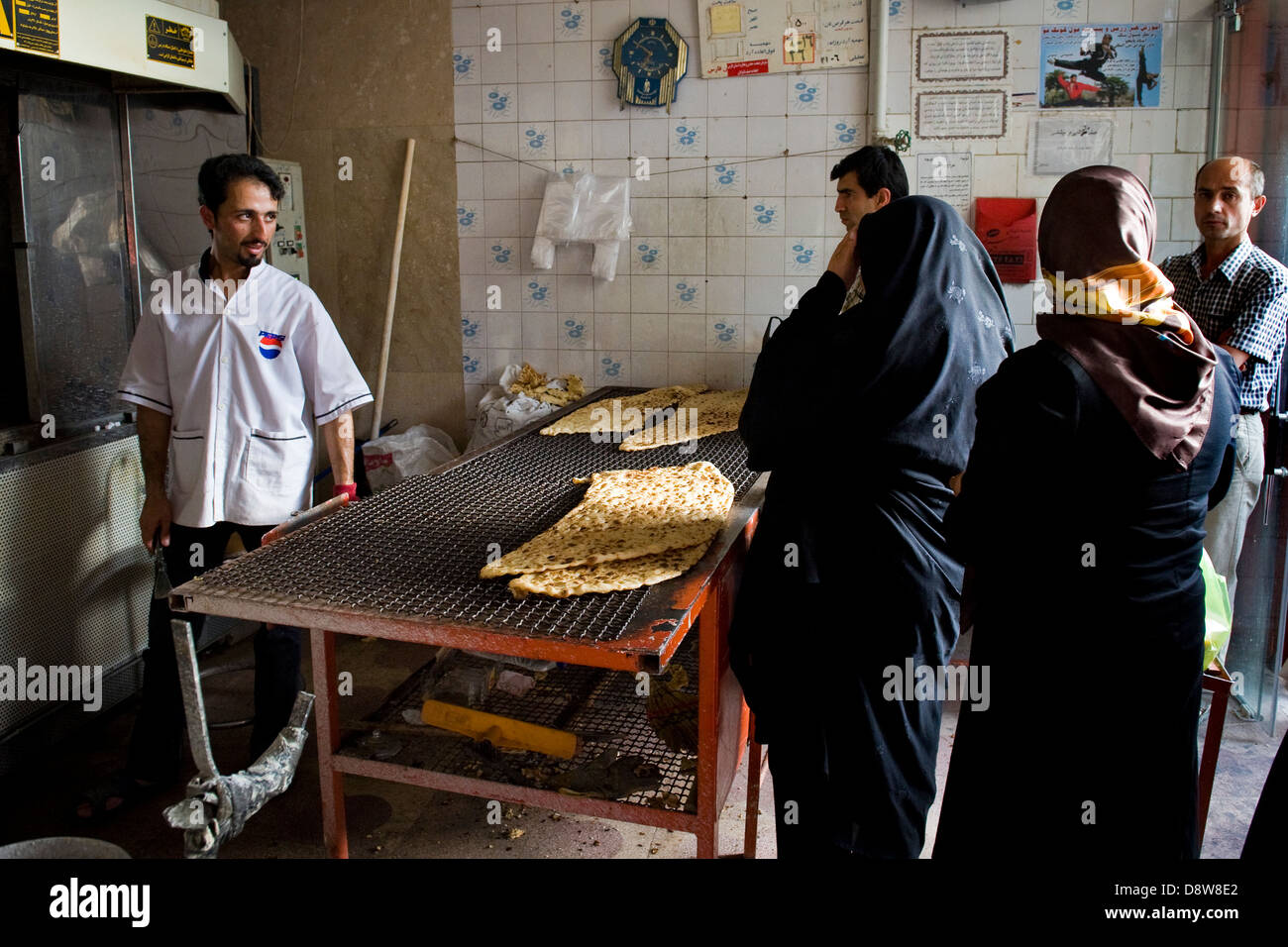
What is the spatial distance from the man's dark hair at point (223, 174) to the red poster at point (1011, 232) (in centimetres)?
286

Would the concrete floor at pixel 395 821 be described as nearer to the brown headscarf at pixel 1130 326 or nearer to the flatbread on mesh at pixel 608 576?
the flatbread on mesh at pixel 608 576

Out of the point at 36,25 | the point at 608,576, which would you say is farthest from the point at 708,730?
the point at 36,25

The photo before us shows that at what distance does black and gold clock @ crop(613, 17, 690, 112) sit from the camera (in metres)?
4.20

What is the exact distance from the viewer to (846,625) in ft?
6.02

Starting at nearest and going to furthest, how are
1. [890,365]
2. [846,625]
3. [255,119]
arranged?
[890,365]
[846,625]
[255,119]

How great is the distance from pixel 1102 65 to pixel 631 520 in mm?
3037

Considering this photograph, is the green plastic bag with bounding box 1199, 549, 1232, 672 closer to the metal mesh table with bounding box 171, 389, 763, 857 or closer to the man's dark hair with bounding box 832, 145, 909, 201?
the metal mesh table with bounding box 171, 389, 763, 857

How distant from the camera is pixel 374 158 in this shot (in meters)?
4.60

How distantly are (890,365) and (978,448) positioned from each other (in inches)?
9.4

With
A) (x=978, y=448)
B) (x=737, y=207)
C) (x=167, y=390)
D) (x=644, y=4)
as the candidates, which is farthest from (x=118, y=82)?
(x=978, y=448)

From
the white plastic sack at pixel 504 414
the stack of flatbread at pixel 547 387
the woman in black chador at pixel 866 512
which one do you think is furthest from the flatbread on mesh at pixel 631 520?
the stack of flatbread at pixel 547 387

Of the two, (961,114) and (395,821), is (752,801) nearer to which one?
(395,821)

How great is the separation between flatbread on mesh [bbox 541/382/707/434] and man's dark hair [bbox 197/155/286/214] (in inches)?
52.5
